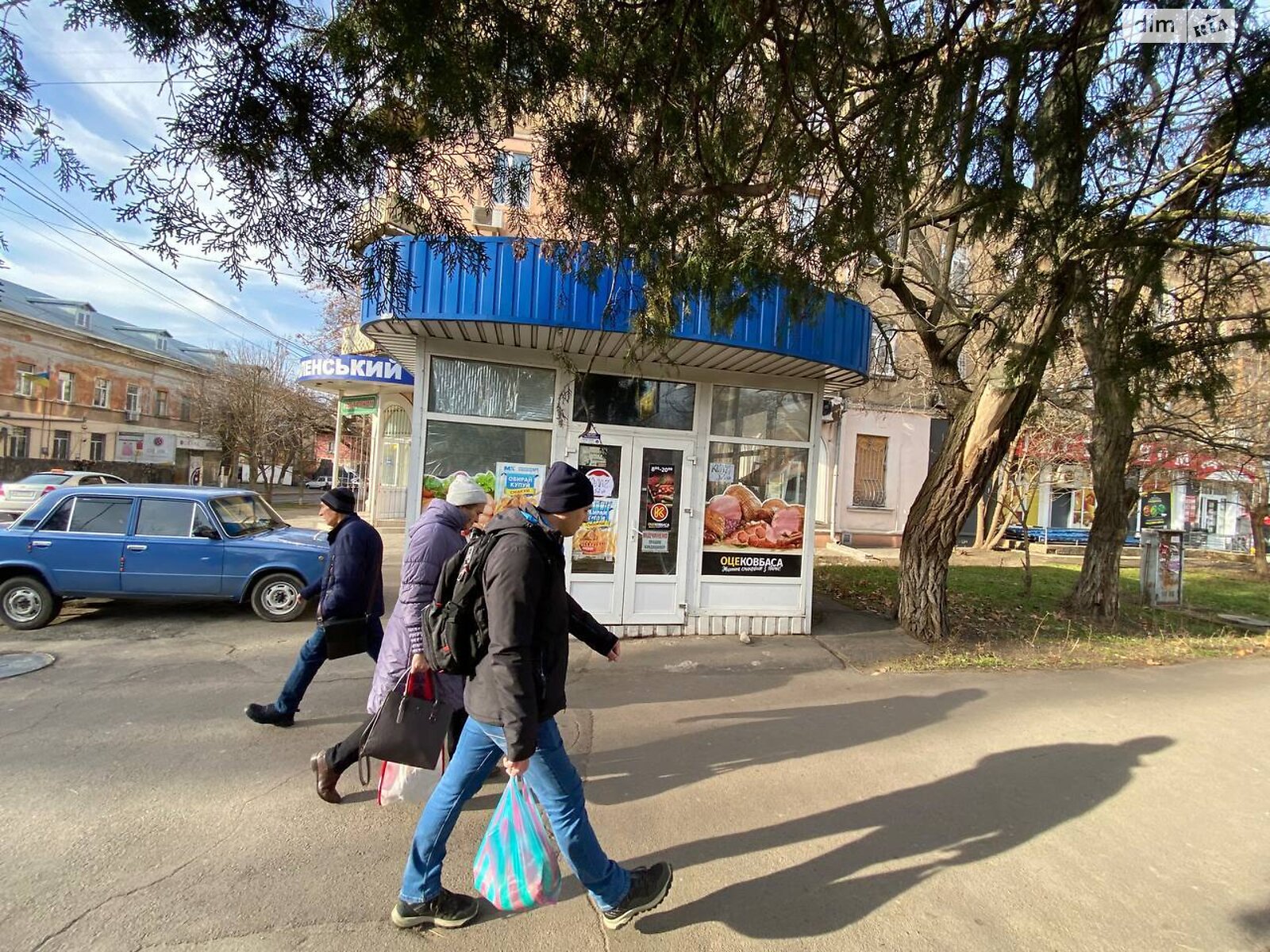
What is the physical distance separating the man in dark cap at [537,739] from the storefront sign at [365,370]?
47.1 feet

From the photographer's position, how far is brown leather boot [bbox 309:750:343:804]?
3438 millimetres

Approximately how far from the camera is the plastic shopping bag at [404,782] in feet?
10.5

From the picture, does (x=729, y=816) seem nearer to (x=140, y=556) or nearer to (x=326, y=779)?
(x=326, y=779)

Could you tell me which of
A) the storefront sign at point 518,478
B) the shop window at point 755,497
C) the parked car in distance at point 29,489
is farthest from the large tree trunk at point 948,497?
the parked car in distance at point 29,489

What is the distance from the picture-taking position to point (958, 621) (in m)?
8.48

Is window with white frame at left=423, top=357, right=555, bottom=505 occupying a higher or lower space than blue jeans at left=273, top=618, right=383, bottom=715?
higher

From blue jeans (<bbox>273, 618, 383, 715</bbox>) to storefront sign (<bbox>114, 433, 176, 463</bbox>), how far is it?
41374 mm

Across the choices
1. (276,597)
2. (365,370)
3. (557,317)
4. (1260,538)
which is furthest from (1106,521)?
(365,370)

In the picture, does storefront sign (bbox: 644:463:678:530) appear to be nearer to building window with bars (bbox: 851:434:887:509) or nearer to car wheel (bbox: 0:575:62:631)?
car wheel (bbox: 0:575:62:631)

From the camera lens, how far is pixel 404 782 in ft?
10.6

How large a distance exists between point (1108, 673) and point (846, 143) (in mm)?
5385

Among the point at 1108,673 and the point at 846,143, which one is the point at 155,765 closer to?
the point at 846,143

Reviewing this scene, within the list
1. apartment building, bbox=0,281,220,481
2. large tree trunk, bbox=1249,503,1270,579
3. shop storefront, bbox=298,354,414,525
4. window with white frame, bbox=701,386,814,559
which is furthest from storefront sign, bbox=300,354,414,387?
large tree trunk, bbox=1249,503,1270,579

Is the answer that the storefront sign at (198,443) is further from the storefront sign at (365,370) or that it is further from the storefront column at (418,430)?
the storefront column at (418,430)
